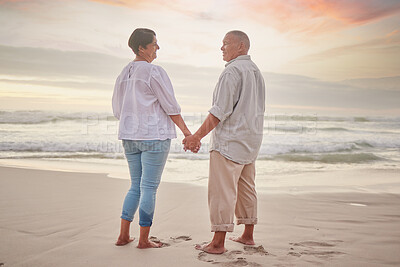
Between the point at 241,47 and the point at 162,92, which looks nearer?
the point at 162,92

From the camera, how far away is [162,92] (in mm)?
2762

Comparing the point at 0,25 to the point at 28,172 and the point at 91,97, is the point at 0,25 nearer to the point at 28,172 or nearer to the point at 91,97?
the point at 91,97

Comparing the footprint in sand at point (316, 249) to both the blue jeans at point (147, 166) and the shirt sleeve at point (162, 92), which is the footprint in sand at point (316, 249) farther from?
the shirt sleeve at point (162, 92)

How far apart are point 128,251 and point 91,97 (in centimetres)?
1961

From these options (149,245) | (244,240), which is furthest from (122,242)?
(244,240)

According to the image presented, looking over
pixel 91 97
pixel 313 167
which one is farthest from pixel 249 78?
pixel 91 97

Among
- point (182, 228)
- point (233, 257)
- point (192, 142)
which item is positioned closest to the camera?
point (233, 257)

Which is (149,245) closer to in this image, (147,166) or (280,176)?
(147,166)

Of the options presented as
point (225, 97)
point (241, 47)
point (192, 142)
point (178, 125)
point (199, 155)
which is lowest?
point (199, 155)

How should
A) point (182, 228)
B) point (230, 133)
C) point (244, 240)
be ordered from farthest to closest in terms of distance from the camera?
point (182, 228) → point (244, 240) → point (230, 133)

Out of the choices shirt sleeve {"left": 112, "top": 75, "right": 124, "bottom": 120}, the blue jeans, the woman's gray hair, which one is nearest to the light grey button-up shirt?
the blue jeans

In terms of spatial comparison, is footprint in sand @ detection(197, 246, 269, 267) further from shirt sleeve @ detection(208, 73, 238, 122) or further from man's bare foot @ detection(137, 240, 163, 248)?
shirt sleeve @ detection(208, 73, 238, 122)

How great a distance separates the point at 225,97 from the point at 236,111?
0.52 feet

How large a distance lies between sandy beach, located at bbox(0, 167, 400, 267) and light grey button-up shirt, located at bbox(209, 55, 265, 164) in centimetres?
86
